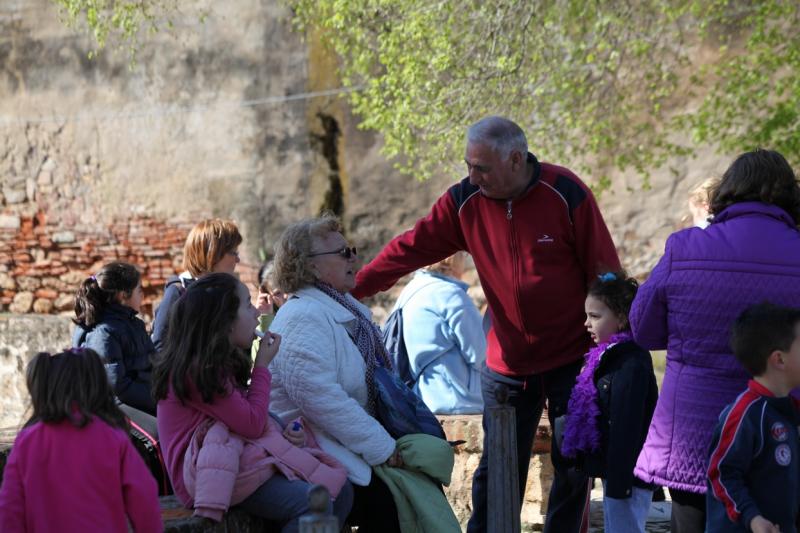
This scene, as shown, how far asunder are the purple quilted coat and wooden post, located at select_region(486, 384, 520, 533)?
54 centimetres

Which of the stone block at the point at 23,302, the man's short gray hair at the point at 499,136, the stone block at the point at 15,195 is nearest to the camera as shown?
the man's short gray hair at the point at 499,136

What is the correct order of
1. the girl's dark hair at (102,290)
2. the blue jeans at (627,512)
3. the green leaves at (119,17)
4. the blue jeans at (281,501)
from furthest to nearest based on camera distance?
1. the green leaves at (119,17)
2. the girl's dark hair at (102,290)
3. the blue jeans at (627,512)
4. the blue jeans at (281,501)

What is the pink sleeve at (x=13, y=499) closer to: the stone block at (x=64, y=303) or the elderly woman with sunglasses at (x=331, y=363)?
the elderly woman with sunglasses at (x=331, y=363)

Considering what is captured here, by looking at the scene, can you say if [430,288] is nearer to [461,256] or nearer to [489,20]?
[461,256]

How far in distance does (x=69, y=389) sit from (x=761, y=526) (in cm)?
196

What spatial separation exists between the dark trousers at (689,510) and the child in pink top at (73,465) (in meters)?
1.61

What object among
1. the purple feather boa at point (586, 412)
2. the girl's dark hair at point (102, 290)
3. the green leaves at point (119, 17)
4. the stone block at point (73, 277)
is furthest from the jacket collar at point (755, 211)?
the stone block at point (73, 277)

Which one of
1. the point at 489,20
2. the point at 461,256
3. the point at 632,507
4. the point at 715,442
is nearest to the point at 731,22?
the point at 489,20

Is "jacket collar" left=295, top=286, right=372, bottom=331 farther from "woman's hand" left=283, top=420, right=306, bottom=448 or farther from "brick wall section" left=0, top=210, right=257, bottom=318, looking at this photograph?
"brick wall section" left=0, top=210, right=257, bottom=318

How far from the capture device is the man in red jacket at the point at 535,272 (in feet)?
15.8

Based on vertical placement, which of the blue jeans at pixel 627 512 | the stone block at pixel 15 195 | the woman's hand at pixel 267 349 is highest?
the stone block at pixel 15 195

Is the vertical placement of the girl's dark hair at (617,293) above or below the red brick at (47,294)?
below

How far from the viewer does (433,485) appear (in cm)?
446

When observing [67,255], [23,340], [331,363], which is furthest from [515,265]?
[67,255]
